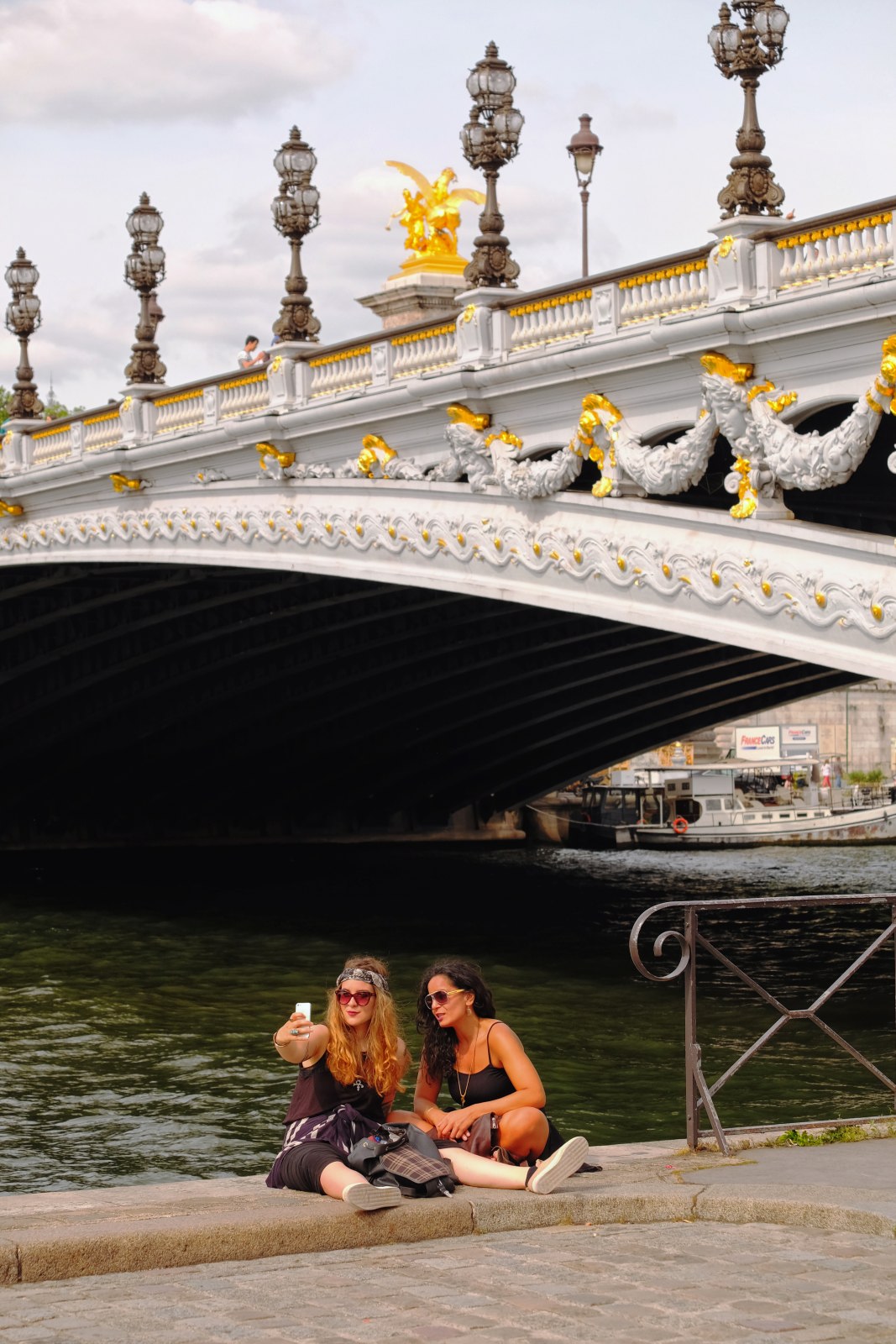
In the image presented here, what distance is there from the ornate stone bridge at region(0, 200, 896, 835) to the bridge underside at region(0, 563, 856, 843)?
101 millimetres

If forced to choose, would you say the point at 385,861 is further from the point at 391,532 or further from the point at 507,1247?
the point at 507,1247

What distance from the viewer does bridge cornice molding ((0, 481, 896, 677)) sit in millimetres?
16703

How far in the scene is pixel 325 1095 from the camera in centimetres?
827

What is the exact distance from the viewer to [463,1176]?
27.1 ft

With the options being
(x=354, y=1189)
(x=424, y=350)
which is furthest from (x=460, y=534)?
(x=354, y=1189)

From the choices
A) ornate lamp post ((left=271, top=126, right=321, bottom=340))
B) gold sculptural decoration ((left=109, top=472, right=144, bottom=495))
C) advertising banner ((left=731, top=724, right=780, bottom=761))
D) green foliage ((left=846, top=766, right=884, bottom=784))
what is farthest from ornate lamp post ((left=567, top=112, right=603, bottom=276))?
green foliage ((left=846, top=766, right=884, bottom=784))

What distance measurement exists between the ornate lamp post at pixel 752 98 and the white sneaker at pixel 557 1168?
37.6 feet

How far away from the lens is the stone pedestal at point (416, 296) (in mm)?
32812

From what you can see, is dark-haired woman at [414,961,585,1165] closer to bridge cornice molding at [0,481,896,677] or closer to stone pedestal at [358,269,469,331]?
bridge cornice molding at [0,481,896,677]

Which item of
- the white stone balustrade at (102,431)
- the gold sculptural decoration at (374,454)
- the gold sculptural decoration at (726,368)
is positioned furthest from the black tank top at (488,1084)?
the white stone balustrade at (102,431)

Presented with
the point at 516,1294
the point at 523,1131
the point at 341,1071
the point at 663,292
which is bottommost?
the point at 516,1294

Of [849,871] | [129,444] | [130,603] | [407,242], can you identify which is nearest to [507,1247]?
[129,444]

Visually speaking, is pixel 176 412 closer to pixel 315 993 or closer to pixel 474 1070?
pixel 315 993

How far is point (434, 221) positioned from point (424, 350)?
10.2 m
